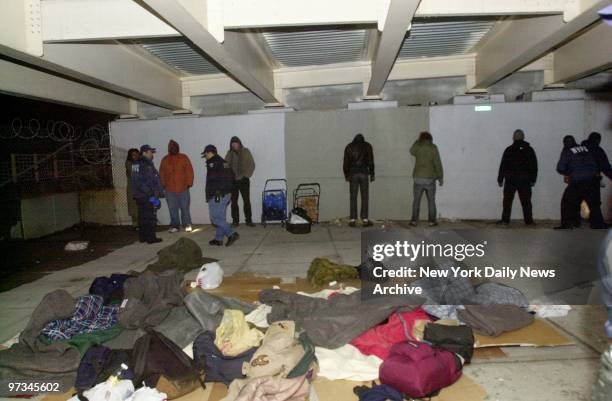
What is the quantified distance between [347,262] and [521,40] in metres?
4.65

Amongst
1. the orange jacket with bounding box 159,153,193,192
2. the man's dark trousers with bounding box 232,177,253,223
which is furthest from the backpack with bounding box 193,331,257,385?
the man's dark trousers with bounding box 232,177,253,223

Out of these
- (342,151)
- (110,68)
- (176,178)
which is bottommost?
(176,178)

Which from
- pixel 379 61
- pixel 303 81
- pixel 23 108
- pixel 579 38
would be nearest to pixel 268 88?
pixel 303 81

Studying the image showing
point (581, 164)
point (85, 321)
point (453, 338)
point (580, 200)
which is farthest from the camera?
point (580, 200)

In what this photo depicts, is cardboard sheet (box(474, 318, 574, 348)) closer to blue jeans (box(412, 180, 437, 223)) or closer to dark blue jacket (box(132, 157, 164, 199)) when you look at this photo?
blue jeans (box(412, 180, 437, 223))

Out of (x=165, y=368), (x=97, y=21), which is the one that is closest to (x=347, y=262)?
(x=165, y=368)

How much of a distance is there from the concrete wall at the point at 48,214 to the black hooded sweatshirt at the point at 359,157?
24.5 ft

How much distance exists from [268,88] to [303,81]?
46.3 inches

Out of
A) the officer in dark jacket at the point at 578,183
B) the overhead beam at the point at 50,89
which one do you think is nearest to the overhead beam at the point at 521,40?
the officer in dark jacket at the point at 578,183

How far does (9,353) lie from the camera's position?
3.27 meters

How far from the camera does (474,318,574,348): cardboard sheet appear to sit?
3357 millimetres

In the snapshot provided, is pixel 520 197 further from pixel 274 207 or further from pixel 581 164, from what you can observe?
pixel 274 207

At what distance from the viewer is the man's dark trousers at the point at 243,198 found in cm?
984

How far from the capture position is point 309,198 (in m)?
10.2
